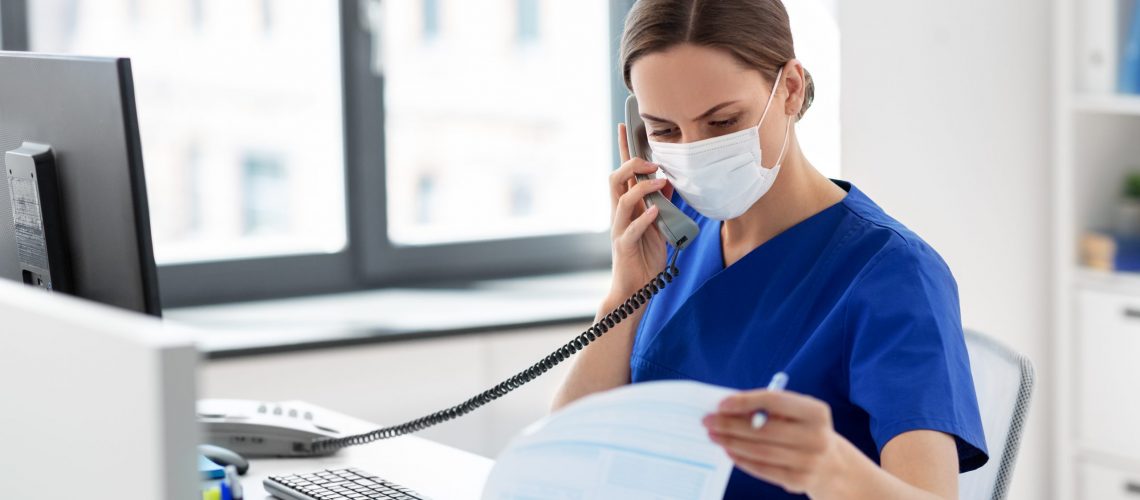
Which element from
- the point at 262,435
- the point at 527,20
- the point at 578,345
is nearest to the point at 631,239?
the point at 578,345

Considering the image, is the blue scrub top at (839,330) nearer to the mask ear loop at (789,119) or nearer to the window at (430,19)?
the mask ear loop at (789,119)

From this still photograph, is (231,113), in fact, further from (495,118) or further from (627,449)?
(627,449)

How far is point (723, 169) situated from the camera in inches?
53.1

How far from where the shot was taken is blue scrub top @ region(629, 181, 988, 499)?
117 centimetres

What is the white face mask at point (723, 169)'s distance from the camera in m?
1.34

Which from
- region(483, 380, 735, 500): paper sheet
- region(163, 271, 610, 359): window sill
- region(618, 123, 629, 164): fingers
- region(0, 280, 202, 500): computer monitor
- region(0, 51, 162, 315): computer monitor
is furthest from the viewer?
region(163, 271, 610, 359): window sill

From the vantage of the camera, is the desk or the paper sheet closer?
the paper sheet

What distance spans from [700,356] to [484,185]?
151cm

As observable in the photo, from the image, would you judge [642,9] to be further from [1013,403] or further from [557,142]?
[557,142]

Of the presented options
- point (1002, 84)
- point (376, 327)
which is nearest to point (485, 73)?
point (376, 327)

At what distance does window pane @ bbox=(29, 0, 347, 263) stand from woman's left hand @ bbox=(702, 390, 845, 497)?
1858 millimetres

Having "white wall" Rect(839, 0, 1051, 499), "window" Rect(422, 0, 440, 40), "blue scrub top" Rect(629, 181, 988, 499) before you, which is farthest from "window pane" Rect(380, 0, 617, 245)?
"blue scrub top" Rect(629, 181, 988, 499)

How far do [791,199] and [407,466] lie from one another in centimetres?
56

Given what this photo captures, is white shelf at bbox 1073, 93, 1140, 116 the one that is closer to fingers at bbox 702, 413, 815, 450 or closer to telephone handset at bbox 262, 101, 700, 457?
telephone handset at bbox 262, 101, 700, 457
